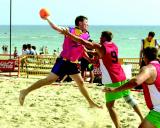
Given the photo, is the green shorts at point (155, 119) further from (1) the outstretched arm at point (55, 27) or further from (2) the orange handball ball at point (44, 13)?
(2) the orange handball ball at point (44, 13)

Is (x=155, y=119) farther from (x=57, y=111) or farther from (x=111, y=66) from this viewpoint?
(x=57, y=111)

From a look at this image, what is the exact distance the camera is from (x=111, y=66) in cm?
754

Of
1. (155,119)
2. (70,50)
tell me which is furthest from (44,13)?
(155,119)

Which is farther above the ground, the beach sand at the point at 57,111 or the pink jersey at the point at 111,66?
the pink jersey at the point at 111,66

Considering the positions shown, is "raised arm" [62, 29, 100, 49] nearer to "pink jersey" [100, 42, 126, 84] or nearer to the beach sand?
"pink jersey" [100, 42, 126, 84]

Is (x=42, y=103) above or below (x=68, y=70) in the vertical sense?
below

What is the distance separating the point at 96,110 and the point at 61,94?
4.26 m

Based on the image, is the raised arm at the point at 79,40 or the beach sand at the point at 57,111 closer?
the raised arm at the point at 79,40

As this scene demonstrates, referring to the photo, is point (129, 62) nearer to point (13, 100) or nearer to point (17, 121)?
point (13, 100)

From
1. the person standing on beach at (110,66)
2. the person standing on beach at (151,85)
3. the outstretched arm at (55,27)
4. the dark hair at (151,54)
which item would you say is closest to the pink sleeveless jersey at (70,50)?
the person standing on beach at (110,66)

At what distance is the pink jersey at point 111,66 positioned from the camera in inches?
293

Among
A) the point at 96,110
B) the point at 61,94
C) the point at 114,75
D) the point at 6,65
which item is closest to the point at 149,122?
the point at 114,75

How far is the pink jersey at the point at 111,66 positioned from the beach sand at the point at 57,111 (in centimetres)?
127

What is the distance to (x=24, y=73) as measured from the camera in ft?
61.5
